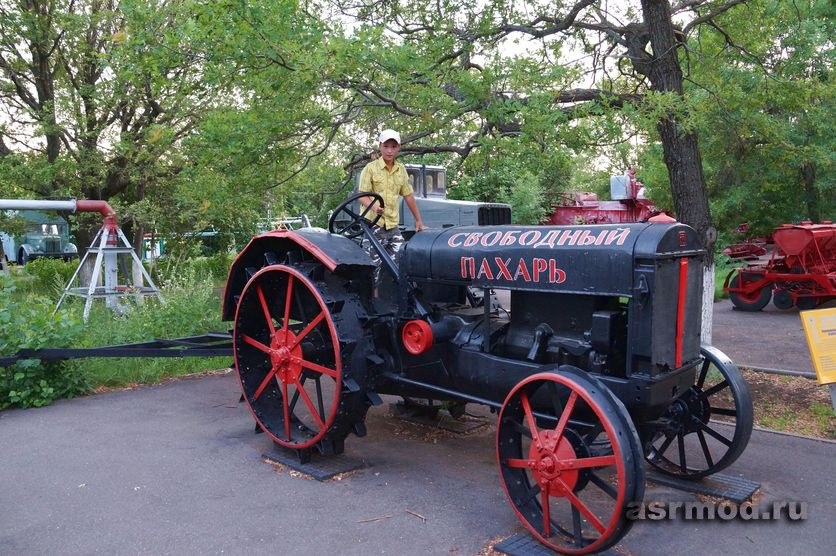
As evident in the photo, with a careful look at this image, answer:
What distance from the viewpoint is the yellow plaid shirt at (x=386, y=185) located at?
555 centimetres

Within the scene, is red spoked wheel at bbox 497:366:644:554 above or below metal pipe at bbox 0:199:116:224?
below

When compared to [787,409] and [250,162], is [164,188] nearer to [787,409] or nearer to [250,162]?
[250,162]

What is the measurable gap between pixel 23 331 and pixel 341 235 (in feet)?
12.1

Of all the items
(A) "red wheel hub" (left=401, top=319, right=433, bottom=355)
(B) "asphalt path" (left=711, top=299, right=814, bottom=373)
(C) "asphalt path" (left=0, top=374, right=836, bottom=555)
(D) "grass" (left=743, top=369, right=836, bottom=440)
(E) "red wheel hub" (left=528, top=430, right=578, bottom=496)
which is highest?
(A) "red wheel hub" (left=401, top=319, right=433, bottom=355)

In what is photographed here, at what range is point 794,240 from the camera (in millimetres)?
11875

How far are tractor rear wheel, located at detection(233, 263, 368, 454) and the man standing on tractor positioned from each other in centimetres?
64

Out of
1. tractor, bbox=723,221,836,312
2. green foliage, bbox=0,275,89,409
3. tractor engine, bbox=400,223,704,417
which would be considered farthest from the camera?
tractor, bbox=723,221,836,312

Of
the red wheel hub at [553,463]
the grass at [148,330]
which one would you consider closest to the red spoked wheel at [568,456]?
the red wheel hub at [553,463]

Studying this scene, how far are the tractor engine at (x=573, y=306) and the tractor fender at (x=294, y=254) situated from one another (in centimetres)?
41

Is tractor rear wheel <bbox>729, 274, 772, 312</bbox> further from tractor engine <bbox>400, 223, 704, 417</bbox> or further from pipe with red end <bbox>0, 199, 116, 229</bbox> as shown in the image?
pipe with red end <bbox>0, 199, 116, 229</bbox>

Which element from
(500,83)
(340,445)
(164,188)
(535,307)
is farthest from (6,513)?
(164,188)

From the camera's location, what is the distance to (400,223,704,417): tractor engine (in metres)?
3.74

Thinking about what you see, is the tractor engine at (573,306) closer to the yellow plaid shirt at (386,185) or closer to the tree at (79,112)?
the yellow plaid shirt at (386,185)

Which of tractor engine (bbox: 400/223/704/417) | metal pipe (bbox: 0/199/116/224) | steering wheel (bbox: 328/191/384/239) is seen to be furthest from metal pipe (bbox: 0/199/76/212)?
tractor engine (bbox: 400/223/704/417)
